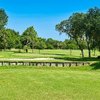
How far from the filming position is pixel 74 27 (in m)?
80.4

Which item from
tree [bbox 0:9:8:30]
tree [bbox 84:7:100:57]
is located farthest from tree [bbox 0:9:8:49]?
tree [bbox 84:7:100:57]

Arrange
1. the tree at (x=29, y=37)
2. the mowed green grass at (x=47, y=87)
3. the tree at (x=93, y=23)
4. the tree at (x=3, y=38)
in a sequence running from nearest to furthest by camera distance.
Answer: the mowed green grass at (x=47, y=87) → the tree at (x=93, y=23) → the tree at (x=3, y=38) → the tree at (x=29, y=37)

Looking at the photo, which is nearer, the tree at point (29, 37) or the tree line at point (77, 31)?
the tree line at point (77, 31)

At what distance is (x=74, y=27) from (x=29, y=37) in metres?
48.7

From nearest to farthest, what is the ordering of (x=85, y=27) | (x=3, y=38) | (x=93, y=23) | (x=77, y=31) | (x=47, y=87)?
(x=47, y=87) < (x=93, y=23) < (x=85, y=27) < (x=77, y=31) < (x=3, y=38)

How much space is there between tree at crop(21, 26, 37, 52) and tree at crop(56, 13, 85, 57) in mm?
38212

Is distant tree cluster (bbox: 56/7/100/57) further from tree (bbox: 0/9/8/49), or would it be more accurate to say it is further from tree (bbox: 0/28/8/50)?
tree (bbox: 0/28/8/50)

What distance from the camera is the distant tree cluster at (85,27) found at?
68.1 meters

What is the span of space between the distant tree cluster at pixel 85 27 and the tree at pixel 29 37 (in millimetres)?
38212

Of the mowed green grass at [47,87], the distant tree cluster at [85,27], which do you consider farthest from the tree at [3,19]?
the mowed green grass at [47,87]

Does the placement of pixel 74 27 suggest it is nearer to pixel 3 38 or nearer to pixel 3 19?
pixel 3 19

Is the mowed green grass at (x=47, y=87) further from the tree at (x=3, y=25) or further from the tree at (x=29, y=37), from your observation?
the tree at (x=29, y=37)

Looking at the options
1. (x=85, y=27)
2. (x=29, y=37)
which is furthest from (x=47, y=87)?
(x=29, y=37)

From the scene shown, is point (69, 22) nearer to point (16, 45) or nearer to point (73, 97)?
point (16, 45)
